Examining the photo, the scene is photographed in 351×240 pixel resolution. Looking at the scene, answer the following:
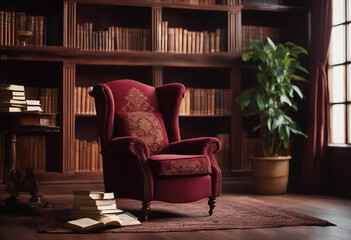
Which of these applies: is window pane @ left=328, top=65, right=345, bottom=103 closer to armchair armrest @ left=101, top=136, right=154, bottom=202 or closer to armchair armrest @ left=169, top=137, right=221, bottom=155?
armchair armrest @ left=169, top=137, right=221, bottom=155

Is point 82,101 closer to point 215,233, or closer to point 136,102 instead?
point 136,102

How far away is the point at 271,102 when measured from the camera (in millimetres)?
5488

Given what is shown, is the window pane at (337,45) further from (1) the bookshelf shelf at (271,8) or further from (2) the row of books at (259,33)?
(2) the row of books at (259,33)

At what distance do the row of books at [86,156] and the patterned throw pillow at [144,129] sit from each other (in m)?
1.20

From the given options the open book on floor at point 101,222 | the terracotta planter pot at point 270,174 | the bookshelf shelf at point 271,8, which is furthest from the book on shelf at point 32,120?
the bookshelf shelf at point 271,8

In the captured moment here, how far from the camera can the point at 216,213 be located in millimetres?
4195

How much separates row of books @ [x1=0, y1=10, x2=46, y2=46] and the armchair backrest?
1.28m

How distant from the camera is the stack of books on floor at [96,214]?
3539 mm

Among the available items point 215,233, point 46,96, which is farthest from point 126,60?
point 215,233

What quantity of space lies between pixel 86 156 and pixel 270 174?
6.11 ft

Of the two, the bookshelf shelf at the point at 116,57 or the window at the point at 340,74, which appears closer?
the bookshelf shelf at the point at 116,57

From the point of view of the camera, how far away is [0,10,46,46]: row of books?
5.17 m

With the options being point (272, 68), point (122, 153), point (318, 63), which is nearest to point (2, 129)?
point (122, 153)

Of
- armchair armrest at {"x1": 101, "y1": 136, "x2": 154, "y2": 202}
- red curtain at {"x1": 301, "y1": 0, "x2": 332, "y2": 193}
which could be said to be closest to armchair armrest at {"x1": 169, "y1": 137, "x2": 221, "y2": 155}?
armchair armrest at {"x1": 101, "y1": 136, "x2": 154, "y2": 202}
